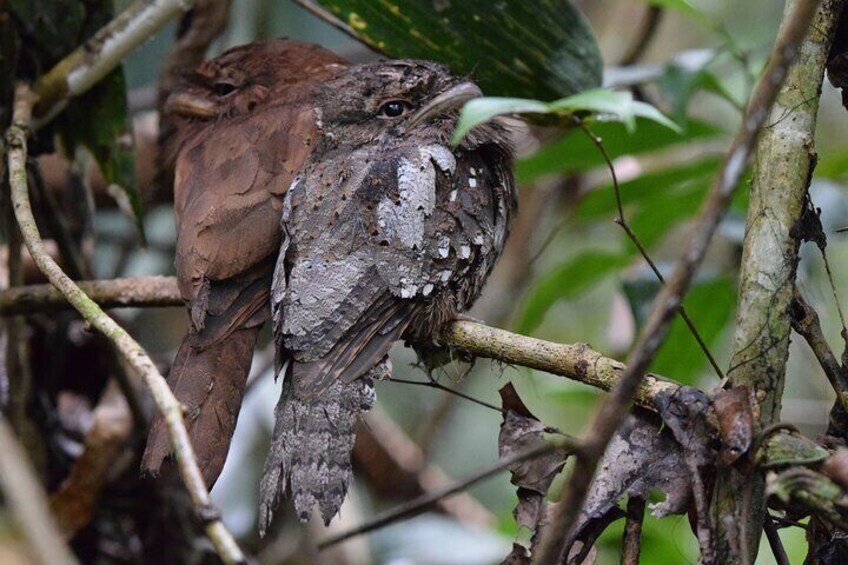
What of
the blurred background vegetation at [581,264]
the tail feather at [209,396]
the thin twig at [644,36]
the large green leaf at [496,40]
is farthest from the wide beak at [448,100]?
the thin twig at [644,36]

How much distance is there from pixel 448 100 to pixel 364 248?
1.24ft

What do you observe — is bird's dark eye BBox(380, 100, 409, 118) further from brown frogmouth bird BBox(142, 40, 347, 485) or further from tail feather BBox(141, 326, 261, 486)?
tail feather BBox(141, 326, 261, 486)

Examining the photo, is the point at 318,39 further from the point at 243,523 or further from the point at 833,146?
the point at 833,146

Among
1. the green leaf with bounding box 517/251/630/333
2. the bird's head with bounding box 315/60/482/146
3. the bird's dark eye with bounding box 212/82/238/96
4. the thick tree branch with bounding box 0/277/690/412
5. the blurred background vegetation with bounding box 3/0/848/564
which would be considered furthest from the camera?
the green leaf with bounding box 517/251/630/333

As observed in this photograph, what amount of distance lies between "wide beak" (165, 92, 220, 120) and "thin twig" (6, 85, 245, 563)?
1.26 ft

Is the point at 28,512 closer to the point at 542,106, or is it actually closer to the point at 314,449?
the point at 314,449

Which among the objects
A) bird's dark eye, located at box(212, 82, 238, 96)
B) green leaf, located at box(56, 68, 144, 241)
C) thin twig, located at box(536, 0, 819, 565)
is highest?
thin twig, located at box(536, 0, 819, 565)

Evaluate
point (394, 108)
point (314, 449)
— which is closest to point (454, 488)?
point (314, 449)

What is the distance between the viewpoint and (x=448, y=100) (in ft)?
7.02

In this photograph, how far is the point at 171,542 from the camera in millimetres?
3004

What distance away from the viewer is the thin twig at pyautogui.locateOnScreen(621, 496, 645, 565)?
1.54 m

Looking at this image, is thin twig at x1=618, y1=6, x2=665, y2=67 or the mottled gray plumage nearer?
the mottled gray plumage

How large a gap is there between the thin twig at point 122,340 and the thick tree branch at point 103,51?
9 centimetres

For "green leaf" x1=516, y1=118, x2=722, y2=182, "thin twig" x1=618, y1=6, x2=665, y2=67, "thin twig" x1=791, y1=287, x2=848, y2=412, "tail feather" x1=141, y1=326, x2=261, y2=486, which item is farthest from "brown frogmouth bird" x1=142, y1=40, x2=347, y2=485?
"thin twig" x1=618, y1=6, x2=665, y2=67
